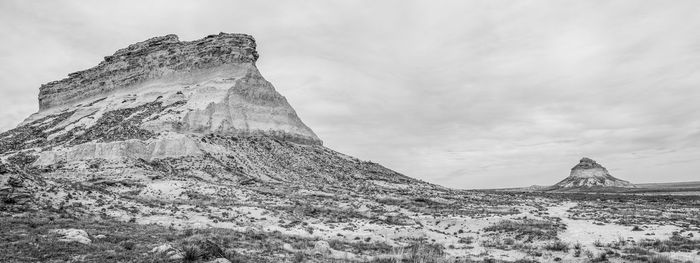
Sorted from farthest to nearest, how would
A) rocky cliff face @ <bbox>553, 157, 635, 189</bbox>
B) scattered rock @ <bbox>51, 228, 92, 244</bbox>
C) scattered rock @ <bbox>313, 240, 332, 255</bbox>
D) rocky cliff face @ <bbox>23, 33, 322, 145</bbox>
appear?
rocky cliff face @ <bbox>553, 157, 635, 189</bbox>, rocky cliff face @ <bbox>23, 33, 322, 145</bbox>, scattered rock @ <bbox>313, 240, 332, 255</bbox>, scattered rock @ <bbox>51, 228, 92, 244</bbox>

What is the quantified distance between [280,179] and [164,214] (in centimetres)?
2815

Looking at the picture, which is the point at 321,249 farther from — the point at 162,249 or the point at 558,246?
the point at 558,246

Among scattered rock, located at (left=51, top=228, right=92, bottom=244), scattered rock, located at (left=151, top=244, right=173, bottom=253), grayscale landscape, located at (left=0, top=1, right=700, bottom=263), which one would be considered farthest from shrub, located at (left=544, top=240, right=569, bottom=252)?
scattered rock, located at (left=51, top=228, right=92, bottom=244)

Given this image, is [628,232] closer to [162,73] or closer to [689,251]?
[689,251]

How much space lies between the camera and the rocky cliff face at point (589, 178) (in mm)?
169000

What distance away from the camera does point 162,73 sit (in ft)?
254

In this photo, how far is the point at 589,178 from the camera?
172 meters

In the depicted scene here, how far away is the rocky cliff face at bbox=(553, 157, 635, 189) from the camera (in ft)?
554

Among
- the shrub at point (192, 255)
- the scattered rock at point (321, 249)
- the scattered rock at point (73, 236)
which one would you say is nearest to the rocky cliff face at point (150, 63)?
the scattered rock at point (73, 236)

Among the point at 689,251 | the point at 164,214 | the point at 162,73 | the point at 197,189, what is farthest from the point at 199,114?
the point at 689,251

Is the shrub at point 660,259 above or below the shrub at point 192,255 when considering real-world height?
below

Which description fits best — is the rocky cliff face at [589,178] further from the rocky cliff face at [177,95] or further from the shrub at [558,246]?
the shrub at [558,246]

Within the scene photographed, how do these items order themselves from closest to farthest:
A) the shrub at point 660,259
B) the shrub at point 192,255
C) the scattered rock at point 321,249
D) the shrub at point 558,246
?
the shrub at point 192,255, the shrub at point 660,259, the scattered rock at point 321,249, the shrub at point 558,246

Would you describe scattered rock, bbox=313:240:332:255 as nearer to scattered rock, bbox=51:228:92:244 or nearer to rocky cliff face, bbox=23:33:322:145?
scattered rock, bbox=51:228:92:244
